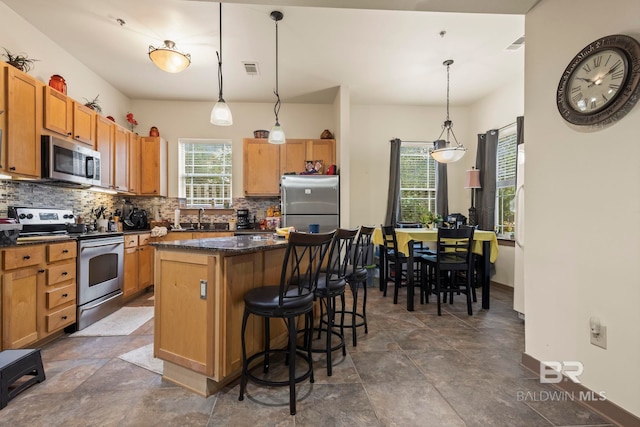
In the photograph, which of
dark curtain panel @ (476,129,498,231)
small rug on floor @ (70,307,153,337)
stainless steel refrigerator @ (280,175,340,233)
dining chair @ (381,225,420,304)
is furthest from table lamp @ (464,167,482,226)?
small rug on floor @ (70,307,153,337)

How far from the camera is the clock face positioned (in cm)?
153

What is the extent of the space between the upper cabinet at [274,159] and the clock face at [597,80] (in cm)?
334

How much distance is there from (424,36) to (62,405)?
4.47 meters

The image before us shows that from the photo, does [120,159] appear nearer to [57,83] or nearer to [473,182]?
[57,83]

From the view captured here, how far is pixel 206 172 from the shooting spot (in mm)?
5070

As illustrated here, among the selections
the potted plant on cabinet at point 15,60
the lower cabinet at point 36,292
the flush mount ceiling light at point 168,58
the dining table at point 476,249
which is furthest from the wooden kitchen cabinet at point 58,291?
the dining table at point 476,249

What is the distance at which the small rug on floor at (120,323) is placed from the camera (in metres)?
2.72

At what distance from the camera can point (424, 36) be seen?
3191mm

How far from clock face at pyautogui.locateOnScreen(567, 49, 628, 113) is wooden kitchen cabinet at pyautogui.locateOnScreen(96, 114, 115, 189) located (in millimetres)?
4807

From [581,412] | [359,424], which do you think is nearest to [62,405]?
[359,424]

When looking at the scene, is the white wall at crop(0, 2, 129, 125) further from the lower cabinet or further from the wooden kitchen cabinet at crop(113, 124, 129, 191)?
the lower cabinet

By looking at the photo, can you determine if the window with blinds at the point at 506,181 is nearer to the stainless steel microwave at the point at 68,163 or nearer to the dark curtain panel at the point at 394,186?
the dark curtain panel at the point at 394,186

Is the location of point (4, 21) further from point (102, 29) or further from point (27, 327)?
point (27, 327)

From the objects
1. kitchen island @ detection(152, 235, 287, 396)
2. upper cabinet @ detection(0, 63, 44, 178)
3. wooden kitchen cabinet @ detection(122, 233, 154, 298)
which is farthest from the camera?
wooden kitchen cabinet @ detection(122, 233, 154, 298)
